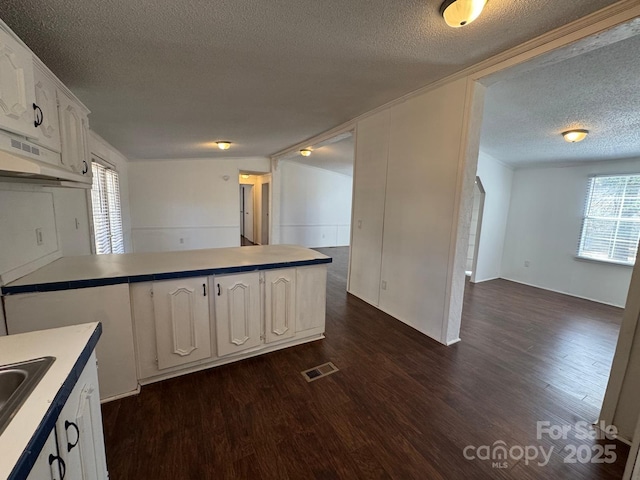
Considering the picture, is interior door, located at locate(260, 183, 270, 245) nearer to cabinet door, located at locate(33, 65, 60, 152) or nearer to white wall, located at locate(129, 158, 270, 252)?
white wall, located at locate(129, 158, 270, 252)

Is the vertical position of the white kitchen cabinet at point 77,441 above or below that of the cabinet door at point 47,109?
below

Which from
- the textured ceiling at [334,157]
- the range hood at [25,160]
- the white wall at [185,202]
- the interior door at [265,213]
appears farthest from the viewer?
the interior door at [265,213]

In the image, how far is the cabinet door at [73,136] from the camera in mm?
1812

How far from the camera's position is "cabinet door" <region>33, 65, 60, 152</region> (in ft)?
4.84

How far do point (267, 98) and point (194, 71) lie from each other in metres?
0.82

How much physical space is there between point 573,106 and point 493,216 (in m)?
2.69

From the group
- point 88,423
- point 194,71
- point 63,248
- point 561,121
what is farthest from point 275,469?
point 561,121

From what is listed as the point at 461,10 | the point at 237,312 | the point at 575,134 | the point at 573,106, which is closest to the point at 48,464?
the point at 237,312

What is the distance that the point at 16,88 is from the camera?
123cm

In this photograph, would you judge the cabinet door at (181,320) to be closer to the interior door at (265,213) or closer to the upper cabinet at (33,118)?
the upper cabinet at (33,118)

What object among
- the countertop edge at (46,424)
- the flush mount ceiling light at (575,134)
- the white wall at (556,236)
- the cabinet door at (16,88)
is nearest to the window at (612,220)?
the white wall at (556,236)

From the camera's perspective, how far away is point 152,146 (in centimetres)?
454

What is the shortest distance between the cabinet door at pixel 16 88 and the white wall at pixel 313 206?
6023mm

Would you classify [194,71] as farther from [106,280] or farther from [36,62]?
[106,280]
